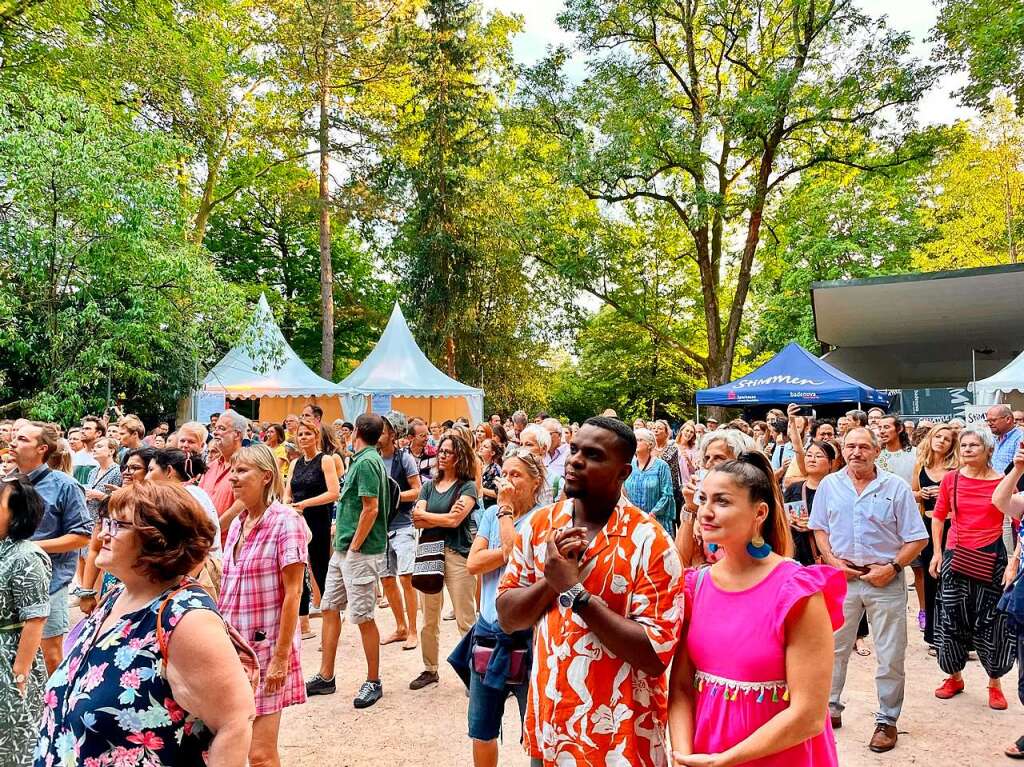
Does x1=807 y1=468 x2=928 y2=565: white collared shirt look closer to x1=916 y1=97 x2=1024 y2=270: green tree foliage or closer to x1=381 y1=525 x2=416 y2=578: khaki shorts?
x1=381 y1=525 x2=416 y2=578: khaki shorts

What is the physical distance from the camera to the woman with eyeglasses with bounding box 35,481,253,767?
175 cm

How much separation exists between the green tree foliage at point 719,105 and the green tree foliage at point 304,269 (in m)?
12.3

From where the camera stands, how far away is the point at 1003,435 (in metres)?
7.28

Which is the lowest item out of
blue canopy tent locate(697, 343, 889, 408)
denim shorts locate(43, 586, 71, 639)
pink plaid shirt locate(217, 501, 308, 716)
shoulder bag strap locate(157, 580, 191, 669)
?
denim shorts locate(43, 586, 71, 639)

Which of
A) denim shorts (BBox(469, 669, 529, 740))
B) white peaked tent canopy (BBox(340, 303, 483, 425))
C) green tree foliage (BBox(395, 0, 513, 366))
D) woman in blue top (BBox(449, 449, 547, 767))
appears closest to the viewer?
woman in blue top (BBox(449, 449, 547, 767))

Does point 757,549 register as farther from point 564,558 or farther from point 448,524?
point 448,524

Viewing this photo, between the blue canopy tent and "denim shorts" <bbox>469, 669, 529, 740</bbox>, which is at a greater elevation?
the blue canopy tent

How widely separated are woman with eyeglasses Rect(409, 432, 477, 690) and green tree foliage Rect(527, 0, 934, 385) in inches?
587

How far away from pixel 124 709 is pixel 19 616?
5.88ft

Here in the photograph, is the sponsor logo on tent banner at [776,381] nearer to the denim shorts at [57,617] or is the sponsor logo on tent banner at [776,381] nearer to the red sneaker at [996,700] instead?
the red sneaker at [996,700]

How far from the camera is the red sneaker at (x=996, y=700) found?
15.6 feet

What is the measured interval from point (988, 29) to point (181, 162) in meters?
19.5

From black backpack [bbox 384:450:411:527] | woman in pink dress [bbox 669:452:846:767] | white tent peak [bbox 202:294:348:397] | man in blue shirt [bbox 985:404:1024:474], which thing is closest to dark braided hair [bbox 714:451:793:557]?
woman in pink dress [bbox 669:452:846:767]

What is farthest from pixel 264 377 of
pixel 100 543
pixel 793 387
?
pixel 100 543
